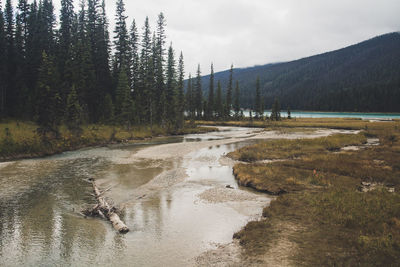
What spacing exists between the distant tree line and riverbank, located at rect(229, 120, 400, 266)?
35513 millimetres

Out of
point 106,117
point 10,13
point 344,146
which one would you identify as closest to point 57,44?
point 10,13

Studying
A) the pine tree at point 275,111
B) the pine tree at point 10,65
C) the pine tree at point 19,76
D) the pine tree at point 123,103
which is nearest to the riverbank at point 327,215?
the pine tree at point 123,103

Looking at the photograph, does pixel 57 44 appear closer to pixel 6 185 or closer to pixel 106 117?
pixel 106 117

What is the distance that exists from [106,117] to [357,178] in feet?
154

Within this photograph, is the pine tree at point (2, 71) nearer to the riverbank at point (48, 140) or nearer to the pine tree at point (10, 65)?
the pine tree at point (10, 65)

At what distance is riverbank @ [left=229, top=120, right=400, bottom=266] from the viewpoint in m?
8.91

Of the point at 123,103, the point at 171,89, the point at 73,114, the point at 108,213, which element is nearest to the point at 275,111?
the point at 171,89

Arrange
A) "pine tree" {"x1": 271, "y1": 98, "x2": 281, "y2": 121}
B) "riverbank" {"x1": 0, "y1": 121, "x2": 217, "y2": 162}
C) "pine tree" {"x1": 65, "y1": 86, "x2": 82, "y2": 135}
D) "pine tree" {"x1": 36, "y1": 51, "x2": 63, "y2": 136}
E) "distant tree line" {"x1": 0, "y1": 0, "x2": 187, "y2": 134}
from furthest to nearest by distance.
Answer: "pine tree" {"x1": 271, "y1": 98, "x2": 281, "y2": 121}
"distant tree line" {"x1": 0, "y1": 0, "x2": 187, "y2": 134}
"pine tree" {"x1": 65, "y1": 86, "x2": 82, "y2": 135}
"pine tree" {"x1": 36, "y1": 51, "x2": 63, "y2": 136}
"riverbank" {"x1": 0, "y1": 121, "x2": 217, "y2": 162}

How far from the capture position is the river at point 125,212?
10.1 m

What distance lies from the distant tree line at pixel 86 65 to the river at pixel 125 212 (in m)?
24.1

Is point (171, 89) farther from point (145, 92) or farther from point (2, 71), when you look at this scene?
point (2, 71)

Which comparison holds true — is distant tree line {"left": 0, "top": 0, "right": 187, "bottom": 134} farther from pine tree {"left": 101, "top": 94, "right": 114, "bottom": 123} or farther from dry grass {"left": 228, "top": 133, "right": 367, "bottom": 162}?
dry grass {"left": 228, "top": 133, "right": 367, "bottom": 162}

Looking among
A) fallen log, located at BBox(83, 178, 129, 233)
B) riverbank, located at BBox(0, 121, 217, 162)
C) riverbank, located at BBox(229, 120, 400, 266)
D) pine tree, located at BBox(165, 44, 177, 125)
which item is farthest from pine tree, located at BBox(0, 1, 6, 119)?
riverbank, located at BBox(229, 120, 400, 266)

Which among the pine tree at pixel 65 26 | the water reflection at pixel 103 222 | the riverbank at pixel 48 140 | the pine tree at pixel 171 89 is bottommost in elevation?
the water reflection at pixel 103 222
